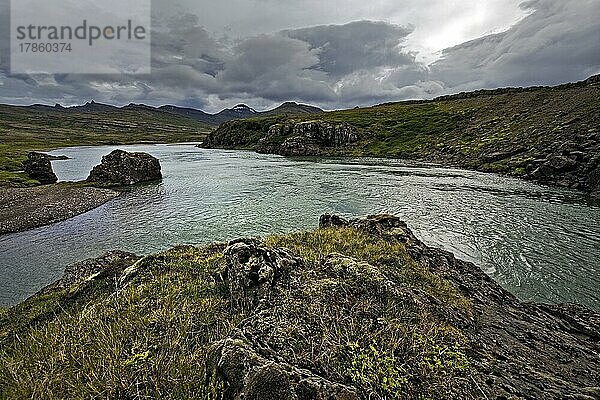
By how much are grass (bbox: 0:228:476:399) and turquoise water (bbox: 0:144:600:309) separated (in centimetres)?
1084

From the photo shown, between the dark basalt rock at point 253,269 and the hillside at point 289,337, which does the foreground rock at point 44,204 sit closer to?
the hillside at point 289,337

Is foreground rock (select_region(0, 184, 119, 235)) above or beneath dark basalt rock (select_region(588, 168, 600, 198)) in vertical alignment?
beneath

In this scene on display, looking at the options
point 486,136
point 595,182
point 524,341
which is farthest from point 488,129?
point 524,341

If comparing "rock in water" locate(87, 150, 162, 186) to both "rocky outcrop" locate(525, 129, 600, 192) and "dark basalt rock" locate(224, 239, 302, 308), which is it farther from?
"rocky outcrop" locate(525, 129, 600, 192)

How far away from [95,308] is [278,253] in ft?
17.0

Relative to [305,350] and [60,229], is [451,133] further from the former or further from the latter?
[305,350]

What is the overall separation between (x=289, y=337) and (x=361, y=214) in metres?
26.5

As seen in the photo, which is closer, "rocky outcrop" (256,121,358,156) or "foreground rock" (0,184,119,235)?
"foreground rock" (0,184,119,235)

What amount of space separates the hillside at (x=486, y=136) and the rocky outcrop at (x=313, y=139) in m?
0.34

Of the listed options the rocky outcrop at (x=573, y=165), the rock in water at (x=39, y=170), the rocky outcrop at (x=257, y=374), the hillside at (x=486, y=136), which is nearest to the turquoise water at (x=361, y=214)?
the rocky outcrop at (x=573, y=165)

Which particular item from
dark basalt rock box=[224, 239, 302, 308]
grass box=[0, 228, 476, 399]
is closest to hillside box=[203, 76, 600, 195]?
grass box=[0, 228, 476, 399]

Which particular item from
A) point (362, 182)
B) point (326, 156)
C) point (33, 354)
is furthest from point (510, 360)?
point (326, 156)

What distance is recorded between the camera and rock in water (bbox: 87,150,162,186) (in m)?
49.2

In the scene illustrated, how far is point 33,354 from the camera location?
21.0 feet
